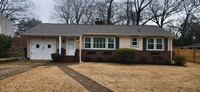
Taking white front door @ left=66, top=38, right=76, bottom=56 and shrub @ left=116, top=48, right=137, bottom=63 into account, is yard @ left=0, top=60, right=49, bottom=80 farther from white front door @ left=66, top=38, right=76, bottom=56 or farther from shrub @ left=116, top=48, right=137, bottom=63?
shrub @ left=116, top=48, right=137, bottom=63

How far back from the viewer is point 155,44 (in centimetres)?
2258

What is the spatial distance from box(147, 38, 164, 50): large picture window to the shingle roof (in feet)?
2.11

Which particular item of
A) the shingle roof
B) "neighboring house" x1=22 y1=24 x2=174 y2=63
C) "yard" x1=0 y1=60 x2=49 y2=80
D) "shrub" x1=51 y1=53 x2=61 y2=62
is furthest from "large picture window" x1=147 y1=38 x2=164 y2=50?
"yard" x1=0 y1=60 x2=49 y2=80

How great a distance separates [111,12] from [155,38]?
20622 mm

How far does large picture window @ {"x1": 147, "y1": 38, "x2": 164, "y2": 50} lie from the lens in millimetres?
22562

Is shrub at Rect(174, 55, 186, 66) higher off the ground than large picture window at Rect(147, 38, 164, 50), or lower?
lower

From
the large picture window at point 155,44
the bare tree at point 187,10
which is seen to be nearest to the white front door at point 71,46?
the large picture window at point 155,44

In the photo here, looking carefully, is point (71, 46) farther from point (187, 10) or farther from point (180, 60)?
Answer: point (187, 10)

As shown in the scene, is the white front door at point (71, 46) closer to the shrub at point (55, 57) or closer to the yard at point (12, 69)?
the shrub at point (55, 57)

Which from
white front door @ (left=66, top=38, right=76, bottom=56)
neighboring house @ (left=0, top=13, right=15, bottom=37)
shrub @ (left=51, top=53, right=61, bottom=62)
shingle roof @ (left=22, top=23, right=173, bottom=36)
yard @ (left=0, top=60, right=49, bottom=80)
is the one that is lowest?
yard @ (left=0, top=60, right=49, bottom=80)

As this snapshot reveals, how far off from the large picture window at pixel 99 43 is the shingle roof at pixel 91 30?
62cm

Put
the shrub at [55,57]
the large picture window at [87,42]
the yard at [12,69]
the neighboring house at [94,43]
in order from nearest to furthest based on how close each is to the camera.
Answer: the yard at [12,69] → the shrub at [55,57] → the neighboring house at [94,43] → the large picture window at [87,42]

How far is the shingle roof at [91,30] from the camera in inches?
831

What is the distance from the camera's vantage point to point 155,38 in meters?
22.7
